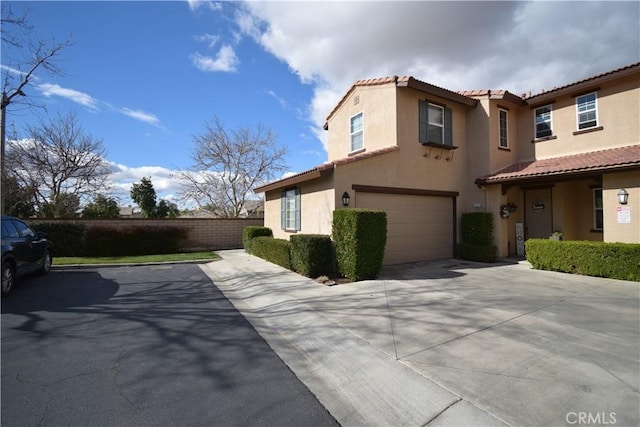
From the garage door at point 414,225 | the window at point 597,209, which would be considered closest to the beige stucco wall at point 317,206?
the garage door at point 414,225

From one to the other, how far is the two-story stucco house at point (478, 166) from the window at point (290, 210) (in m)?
0.08

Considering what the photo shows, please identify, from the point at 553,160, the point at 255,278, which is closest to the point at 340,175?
the point at 255,278

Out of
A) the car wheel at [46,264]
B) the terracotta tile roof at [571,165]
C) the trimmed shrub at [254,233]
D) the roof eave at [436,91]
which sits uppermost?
the roof eave at [436,91]

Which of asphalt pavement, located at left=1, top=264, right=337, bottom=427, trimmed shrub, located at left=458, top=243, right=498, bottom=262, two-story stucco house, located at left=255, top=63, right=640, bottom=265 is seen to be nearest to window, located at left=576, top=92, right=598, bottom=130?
two-story stucco house, located at left=255, top=63, right=640, bottom=265

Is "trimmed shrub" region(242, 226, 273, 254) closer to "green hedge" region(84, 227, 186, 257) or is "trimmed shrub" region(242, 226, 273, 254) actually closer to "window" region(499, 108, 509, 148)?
"green hedge" region(84, 227, 186, 257)

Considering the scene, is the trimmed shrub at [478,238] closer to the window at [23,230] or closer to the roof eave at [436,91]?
the roof eave at [436,91]

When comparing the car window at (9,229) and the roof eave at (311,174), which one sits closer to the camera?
the car window at (9,229)

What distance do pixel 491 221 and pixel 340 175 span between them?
6227 mm

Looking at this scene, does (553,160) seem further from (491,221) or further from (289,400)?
(289,400)

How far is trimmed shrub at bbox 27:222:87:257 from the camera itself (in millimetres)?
12906

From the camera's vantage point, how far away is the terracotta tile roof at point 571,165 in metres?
8.67

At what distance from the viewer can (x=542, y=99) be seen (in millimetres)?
11844

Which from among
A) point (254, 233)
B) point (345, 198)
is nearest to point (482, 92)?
point (345, 198)

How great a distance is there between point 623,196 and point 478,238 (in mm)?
4024
